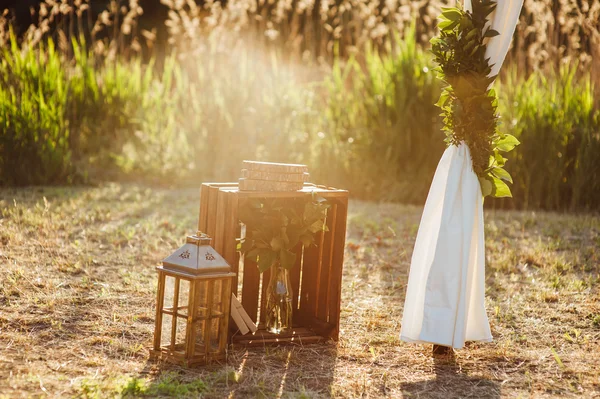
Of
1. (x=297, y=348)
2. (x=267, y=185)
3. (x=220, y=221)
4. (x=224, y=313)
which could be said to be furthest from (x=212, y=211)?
(x=297, y=348)

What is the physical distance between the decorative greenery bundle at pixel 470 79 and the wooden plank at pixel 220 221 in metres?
1.01

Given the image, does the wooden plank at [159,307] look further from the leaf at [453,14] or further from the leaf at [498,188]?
the leaf at [453,14]

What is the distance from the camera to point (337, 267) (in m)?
3.54

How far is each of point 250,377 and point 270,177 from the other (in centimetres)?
87

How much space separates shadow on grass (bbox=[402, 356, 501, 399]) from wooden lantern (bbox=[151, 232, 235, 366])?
794 mm

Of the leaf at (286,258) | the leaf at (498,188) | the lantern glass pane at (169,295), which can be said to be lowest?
the lantern glass pane at (169,295)

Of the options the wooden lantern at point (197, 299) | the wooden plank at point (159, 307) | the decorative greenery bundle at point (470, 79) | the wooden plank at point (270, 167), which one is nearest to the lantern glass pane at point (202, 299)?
the wooden lantern at point (197, 299)

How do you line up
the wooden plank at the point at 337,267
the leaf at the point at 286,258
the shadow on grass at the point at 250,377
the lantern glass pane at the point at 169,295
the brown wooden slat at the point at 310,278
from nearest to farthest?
the shadow on grass at the point at 250,377
the leaf at the point at 286,258
the wooden plank at the point at 337,267
the brown wooden slat at the point at 310,278
the lantern glass pane at the point at 169,295

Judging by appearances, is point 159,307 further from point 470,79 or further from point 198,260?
point 470,79

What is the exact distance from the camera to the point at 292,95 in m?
7.75

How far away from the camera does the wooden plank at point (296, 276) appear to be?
143 inches

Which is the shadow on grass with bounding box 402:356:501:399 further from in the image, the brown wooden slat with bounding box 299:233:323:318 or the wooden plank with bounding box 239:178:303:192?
the wooden plank with bounding box 239:178:303:192

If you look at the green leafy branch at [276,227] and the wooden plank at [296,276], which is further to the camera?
the wooden plank at [296,276]

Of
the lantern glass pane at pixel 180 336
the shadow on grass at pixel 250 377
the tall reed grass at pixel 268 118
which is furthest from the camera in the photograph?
the tall reed grass at pixel 268 118
